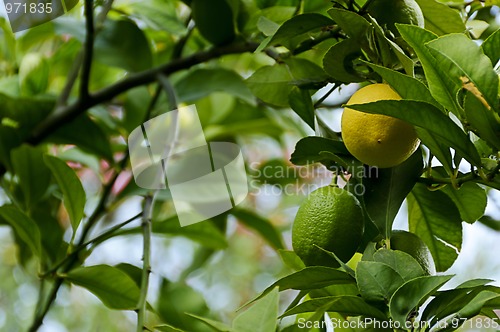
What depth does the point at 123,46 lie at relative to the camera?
0.87 metres

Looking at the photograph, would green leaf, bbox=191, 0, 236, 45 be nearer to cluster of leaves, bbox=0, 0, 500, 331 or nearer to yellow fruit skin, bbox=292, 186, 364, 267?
cluster of leaves, bbox=0, 0, 500, 331

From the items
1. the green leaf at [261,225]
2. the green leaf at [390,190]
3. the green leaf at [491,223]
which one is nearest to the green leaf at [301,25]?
the green leaf at [390,190]

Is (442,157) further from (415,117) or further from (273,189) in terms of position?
(273,189)

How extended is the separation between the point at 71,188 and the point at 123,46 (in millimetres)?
265

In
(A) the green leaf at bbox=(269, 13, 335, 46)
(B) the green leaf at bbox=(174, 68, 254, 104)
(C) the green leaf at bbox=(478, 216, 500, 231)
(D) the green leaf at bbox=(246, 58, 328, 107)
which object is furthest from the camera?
(B) the green leaf at bbox=(174, 68, 254, 104)

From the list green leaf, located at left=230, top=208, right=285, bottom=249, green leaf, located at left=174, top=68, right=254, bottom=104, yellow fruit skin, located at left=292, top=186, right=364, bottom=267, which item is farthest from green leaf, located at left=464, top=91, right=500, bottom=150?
green leaf, located at left=230, top=208, right=285, bottom=249

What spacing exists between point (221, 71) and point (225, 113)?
176 millimetres

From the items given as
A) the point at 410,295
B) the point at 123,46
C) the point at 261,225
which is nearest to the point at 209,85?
the point at 123,46

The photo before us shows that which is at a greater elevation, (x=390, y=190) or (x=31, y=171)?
(x=390, y=190)

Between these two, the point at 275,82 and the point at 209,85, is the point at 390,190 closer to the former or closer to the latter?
the point at 275,82

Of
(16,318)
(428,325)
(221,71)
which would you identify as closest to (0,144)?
(221,71)

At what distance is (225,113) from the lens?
104 cm

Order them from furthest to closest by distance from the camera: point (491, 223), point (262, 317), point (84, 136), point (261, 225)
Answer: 1. point (261, 225)
2. point (84, 136)
3. point (491, 223)
4. point (262, 317)

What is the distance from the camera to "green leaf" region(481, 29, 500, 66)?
390 mm
